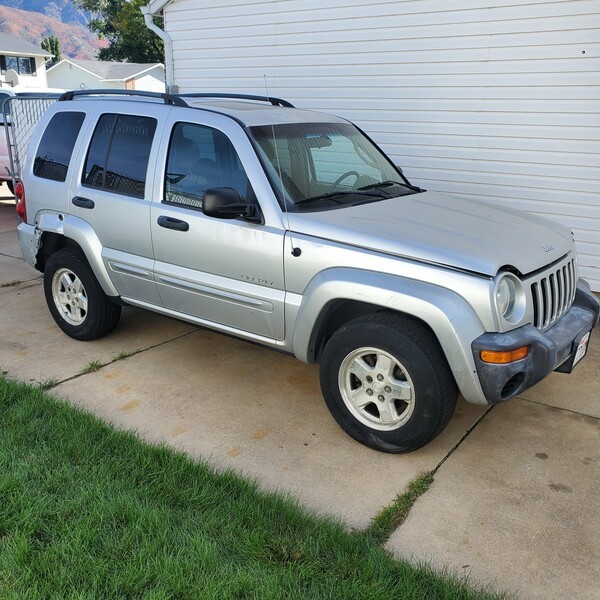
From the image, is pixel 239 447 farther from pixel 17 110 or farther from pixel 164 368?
pixel 17 110

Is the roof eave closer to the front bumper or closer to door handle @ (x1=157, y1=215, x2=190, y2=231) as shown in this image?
door handle @ (x1=157, y1=215, x2=190, y2=231)

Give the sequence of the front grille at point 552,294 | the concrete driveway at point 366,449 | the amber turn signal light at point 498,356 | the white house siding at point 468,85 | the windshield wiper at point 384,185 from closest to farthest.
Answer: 1. the concrete driveway at point 366,449
2. the amber turn signal light at point 498,356
3. the front grille at point 552,294
4. the windshield wiper at point 384,185
5. the white house siding at point 468,85

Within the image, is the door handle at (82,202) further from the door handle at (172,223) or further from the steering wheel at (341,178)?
the steering wheel at (341,178)

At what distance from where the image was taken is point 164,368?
15.4 ft

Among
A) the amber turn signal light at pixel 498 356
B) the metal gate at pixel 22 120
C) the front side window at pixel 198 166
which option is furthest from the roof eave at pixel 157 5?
the amber turn signal light at pixel 498 356

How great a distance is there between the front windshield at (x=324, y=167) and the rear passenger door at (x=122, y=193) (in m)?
0.91

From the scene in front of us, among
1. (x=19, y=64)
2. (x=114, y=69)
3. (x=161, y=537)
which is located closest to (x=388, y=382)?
(x=161, y=537)

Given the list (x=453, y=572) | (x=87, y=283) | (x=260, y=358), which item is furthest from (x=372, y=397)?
(x=87, y=283)

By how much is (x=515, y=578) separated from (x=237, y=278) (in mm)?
2246

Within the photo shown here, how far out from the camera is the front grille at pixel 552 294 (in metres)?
3.38

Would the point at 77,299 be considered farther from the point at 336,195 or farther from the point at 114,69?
the point at 114,69

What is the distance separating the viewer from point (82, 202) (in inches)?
184

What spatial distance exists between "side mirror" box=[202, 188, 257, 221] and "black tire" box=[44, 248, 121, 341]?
1592 mm

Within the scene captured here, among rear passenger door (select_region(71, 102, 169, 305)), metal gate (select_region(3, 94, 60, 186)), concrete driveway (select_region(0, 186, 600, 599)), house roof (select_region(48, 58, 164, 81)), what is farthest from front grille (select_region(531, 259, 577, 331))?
house roof (select_region(48, 58, 164, 81))
